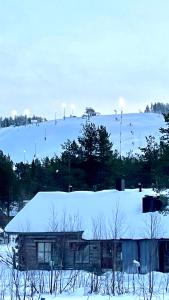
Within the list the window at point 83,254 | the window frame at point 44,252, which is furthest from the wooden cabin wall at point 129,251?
the window frame at point 44,252

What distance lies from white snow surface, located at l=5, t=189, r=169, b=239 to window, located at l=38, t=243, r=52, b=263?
38.0 inches

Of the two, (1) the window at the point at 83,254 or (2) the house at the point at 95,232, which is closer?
(2) the house at the point at 95,232

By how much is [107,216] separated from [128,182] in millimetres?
16857

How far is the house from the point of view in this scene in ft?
127

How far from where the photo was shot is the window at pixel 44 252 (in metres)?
41.4

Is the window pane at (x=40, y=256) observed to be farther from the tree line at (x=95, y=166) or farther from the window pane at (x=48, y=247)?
the tree line at (x=95, y=166)

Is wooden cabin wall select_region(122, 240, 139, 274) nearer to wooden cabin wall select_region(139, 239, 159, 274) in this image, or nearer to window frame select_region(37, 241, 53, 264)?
wooden cabin wall select_region(139, 239, 159, 274)

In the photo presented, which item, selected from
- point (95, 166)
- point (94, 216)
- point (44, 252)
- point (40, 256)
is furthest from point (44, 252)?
point (95, 166)

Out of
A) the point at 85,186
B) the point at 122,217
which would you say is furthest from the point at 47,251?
the point at 85,186

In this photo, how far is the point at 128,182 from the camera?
2297 inches

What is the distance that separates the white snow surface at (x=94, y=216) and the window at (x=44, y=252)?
0.96 m

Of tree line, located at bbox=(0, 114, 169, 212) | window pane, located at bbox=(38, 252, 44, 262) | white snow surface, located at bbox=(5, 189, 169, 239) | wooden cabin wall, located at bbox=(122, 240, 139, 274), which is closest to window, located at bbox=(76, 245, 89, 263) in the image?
white snow surface, located at bbox=(5, 189, 169, 239)

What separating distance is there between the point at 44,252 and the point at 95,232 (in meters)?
4.43

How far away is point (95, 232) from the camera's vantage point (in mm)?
38406
